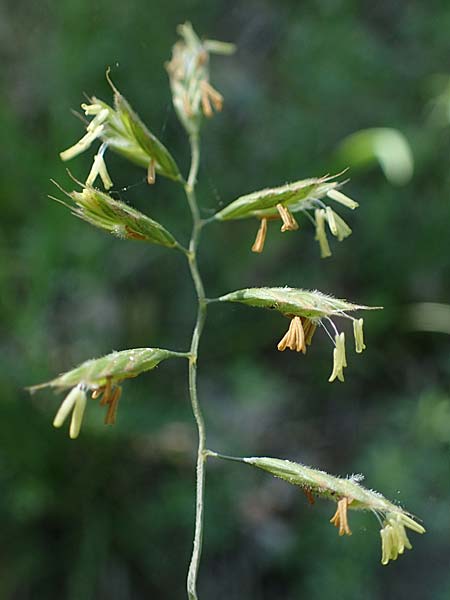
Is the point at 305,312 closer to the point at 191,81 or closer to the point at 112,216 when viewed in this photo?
the point at 112,216

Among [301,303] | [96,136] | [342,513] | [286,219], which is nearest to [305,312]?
[301,303]

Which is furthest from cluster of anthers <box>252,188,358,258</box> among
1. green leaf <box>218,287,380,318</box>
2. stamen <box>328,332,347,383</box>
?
stamen <box>328,332,347,383</box>

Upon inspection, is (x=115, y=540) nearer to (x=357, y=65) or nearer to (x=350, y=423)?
(x=350, y=423)

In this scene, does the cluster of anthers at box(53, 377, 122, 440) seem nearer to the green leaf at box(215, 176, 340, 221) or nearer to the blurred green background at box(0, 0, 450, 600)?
the green leaf at box(215, 176, 340, 221)

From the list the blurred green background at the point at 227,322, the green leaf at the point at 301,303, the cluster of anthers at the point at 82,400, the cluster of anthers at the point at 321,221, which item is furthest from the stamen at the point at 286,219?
the blurred green background at the point at 227,322

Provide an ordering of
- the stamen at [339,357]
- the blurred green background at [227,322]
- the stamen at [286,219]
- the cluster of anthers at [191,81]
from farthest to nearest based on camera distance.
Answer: the blurred green background at [227,322]
the cluster of anthers at [191,81]
the stamen at [286,219]
the stamen at [339,357]

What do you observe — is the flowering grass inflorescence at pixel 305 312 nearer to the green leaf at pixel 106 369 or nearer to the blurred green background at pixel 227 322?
the green leaf at pixel 106 369

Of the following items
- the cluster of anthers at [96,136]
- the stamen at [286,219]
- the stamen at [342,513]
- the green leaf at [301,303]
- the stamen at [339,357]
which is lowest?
the stamen at [342,513]
